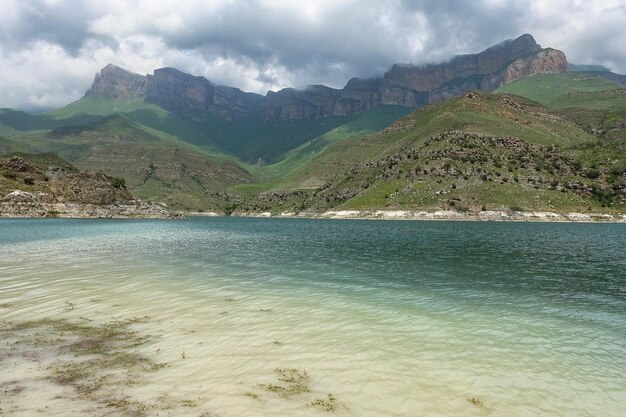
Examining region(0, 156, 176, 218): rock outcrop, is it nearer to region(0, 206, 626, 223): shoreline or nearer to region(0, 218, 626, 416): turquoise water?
region(0, 206, 626, 223): shoreline

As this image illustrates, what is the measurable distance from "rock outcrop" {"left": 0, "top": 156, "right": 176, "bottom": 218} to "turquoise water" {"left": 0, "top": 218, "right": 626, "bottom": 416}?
142 m

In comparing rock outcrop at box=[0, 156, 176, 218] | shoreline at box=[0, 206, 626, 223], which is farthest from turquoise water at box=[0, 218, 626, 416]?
rock outcrop at box=[0, 156, 176, 218]

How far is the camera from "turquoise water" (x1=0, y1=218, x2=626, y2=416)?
44.4ft

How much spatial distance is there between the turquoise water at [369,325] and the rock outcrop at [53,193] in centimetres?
14165

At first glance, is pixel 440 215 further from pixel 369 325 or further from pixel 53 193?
pixel 53 193

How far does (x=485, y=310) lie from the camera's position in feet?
84.7

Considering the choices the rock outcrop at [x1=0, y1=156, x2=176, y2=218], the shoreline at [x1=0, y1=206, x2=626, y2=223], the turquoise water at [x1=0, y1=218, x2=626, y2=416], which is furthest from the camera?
the shoreline at [x1=0, y1=206, x2=626, y2=223]

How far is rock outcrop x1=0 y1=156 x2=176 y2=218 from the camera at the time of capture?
158 metres

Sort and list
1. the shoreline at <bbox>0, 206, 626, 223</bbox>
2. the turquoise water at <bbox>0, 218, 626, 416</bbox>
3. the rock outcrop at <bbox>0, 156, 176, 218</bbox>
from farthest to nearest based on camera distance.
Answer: the shoreline at <bbox>0, 206, 626, 223</bbox>, the rock outcrop at <bbox>0, 156, 176, 218</bbox>, the turquoise water at <bbox>0, 218, 626, 416</bbox>

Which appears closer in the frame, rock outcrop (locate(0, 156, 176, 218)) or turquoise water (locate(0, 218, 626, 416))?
turquoise water (locate(0, 218, 626, 416))

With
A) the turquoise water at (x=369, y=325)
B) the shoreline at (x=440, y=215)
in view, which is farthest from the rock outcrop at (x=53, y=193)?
the turquoise water at (x=369, y=325)

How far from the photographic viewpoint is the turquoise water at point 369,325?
44.4 ft

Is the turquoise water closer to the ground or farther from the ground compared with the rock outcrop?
closer to the ground

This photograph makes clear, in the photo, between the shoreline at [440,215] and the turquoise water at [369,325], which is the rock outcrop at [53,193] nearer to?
the shoreline at [440,215]
